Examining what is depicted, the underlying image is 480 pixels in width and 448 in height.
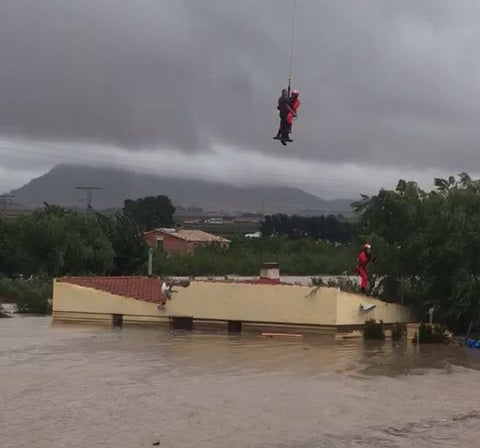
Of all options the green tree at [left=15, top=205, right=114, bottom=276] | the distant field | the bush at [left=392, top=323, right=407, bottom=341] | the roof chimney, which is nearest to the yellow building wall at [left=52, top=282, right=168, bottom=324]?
the roof chimney

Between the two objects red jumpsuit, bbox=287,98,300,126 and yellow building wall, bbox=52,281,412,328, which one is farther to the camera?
yellow building wall, bbox=52,281,412,328

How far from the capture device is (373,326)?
24.4 meters

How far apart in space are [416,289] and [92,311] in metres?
10.5

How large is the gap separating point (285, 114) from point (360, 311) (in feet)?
32.9

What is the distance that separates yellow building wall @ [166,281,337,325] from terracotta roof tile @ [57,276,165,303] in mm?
1094

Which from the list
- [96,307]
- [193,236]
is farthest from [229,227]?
[96,307]

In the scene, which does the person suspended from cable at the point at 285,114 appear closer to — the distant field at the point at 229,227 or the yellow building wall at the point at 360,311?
the yellow building wall at the point at 360,311

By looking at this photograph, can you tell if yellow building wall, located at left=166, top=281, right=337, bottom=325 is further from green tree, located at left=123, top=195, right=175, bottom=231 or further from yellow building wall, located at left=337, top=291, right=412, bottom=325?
green tree, located at left=123, top=195, right=175, bottom=231

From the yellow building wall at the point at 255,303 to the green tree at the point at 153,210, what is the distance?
108482mm

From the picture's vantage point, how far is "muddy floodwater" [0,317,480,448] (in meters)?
11.7

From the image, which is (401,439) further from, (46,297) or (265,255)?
(265,255)

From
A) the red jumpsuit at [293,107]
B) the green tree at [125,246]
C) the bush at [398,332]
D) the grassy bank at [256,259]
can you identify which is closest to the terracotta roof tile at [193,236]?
the grassy bank at [256,259]

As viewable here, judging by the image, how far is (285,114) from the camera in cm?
1612

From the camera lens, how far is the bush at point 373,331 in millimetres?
24286
